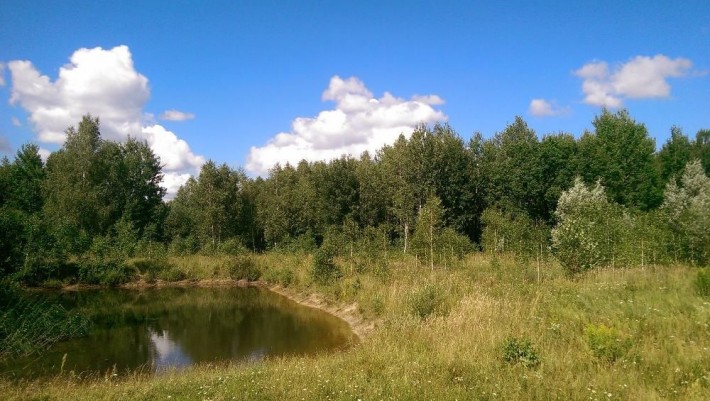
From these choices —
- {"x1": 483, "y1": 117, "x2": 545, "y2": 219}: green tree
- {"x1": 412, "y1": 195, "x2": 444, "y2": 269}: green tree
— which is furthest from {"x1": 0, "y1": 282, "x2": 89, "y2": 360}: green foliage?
{"x1": 483, "y1": 117, "x2": 545, "y2": 219}: green tree

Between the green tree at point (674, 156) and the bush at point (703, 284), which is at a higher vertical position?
the green tree at point (674, 156)

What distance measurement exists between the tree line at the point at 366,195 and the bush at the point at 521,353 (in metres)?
15.1

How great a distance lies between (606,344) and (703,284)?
5341mm

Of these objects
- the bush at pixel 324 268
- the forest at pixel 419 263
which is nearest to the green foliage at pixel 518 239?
the forest at pixel 419 263

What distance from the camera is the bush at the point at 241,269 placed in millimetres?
38656

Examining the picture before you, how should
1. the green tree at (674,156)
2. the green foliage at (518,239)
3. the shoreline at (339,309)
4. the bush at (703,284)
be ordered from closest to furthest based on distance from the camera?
the bush at (703,284) → the shoreline at (339,309) → the green foliage at (518,239) → the green tree at (674,156)

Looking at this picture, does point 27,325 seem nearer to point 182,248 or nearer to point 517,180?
point 182,248

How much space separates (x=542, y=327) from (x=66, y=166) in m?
49.1

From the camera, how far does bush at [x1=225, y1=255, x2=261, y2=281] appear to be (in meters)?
38.7

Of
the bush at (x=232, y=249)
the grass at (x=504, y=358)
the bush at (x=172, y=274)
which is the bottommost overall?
the bush at (x=172, y=274)

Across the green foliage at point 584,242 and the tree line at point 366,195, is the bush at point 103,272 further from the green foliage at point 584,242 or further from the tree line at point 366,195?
the green foliage at point 584,242

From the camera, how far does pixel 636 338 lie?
9.73 metres

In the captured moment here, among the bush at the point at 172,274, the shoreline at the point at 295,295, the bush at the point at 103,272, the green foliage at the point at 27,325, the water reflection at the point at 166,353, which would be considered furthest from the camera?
the bush at the point at 172,274

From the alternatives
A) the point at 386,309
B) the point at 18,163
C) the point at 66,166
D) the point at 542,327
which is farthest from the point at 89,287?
the point at 542,327
